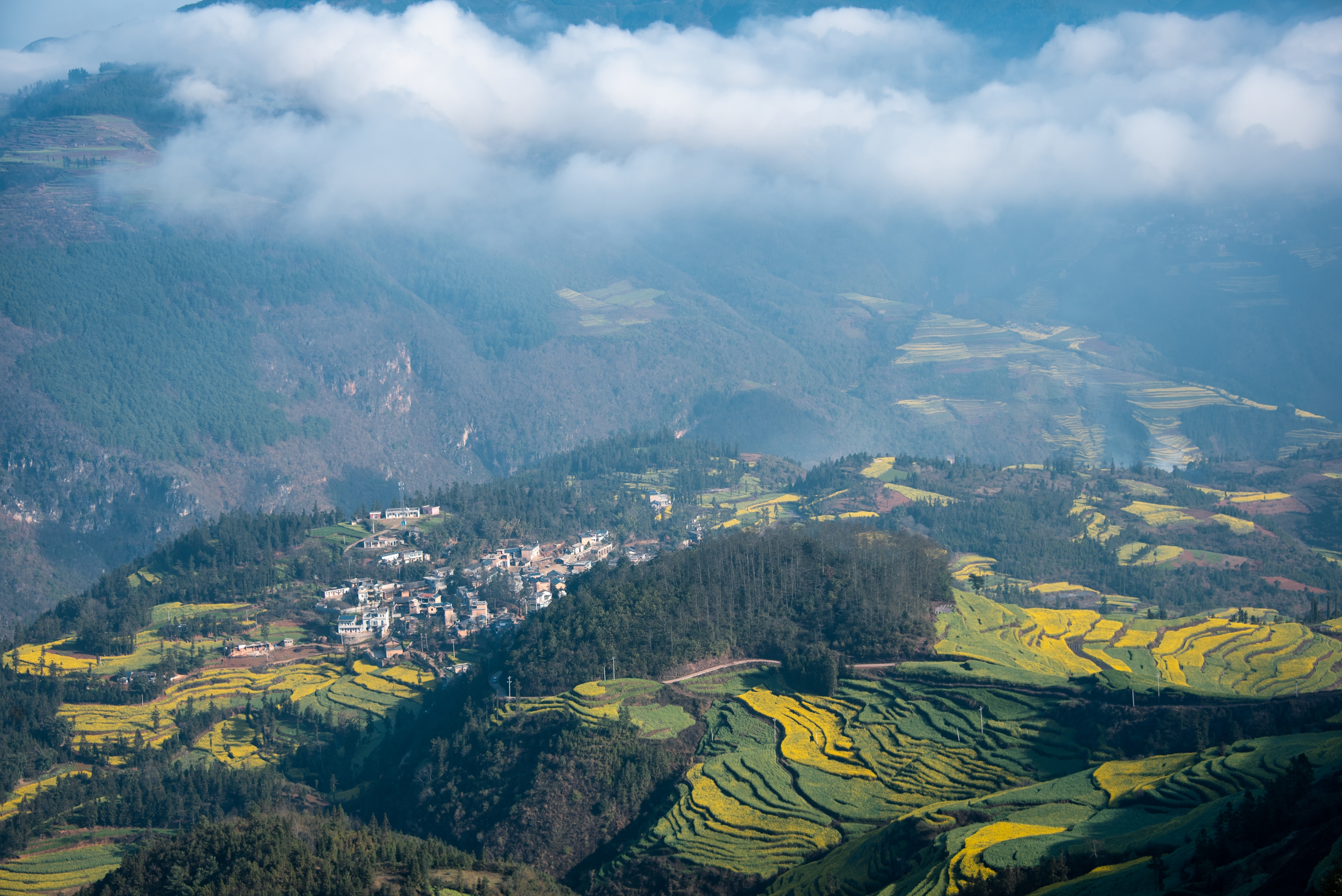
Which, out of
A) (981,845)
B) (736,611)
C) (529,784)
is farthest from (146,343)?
(981,845)

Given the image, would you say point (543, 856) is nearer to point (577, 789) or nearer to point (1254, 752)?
point (577, 789)

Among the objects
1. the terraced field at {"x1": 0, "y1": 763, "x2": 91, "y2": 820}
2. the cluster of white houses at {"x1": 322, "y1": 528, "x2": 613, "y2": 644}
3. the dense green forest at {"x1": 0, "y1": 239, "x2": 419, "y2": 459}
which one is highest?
the dense green forest at {"x1": 0, "y1": 239, "x2": 419, "y2": 459}

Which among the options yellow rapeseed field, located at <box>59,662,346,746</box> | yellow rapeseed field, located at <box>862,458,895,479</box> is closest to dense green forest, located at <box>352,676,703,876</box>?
yellow rapeseed field, located at <box>59,662,346,746</box>

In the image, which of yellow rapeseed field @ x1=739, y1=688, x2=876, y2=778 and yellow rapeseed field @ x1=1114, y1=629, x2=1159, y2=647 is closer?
yellow rapeseed field @ x1=739, y1=688, x2=876, y2=778

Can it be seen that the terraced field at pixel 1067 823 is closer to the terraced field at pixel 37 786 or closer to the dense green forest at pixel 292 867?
the dense green forest at pixel 292 867

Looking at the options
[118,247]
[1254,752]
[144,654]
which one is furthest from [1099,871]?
[118,247]

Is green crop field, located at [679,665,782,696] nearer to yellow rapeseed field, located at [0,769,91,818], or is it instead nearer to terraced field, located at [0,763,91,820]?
yellow rapeseed field, located at [0,769,91,818]
